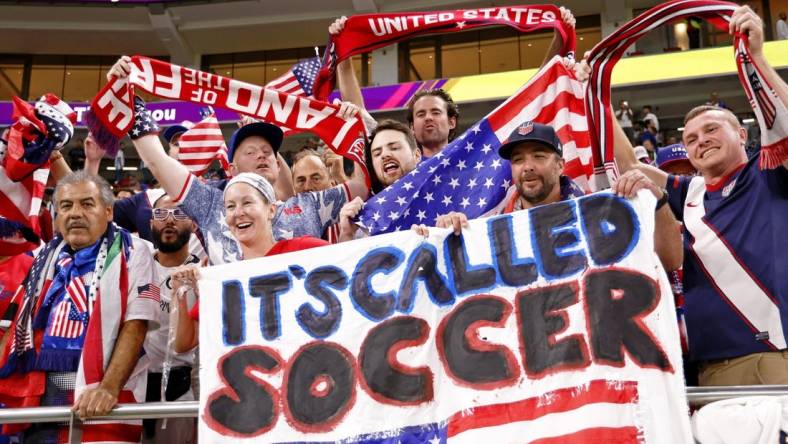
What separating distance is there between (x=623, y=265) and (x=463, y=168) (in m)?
1.41

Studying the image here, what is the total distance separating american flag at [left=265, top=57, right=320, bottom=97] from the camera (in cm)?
578

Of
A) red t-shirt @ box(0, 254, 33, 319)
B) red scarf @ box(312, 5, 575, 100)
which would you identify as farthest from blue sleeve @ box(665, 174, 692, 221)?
red t-shirt @ box(0, 254, 33, 319)

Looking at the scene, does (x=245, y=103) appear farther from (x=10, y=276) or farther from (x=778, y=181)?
(x=778, y=181)

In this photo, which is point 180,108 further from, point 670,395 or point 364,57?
point 670,395

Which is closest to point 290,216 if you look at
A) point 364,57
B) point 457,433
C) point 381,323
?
point 381,323

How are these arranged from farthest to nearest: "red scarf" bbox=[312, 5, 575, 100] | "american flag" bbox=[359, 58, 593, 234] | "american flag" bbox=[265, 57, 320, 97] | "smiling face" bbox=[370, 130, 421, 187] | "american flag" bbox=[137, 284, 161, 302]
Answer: "american flag" bbox=[265, 57, 320, 97]
"red scarf" bbox=[312, 5, 575, 100]
"smiling face" bbox=[370, 130, 421, 187]
"american flag" bbox=[359, 58, 593, 234]
"american flag" bbox=[137, 284, 161, 302]

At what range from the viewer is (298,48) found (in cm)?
2172

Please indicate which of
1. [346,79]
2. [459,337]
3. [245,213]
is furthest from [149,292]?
[346,79]

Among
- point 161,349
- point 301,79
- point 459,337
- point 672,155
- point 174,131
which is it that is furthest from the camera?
point 174,131

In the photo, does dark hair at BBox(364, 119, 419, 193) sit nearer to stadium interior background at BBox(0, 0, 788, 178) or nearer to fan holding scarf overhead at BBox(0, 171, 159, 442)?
fan holding scarf overhead at BBox(0, 171, 159, 442)

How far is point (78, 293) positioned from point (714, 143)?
2844 millimetres

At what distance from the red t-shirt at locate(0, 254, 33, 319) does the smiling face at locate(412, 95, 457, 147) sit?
2232 millimetres

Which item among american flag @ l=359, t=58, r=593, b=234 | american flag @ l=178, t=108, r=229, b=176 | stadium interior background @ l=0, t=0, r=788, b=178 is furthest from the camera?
stadium interior background @ l=0, t=0, r=788, b=178

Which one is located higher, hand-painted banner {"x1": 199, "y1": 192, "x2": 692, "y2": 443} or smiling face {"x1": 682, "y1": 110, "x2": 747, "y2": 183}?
smiling face {"x1": 682, "y1": 110, "x2": 747, "y2": 183}
